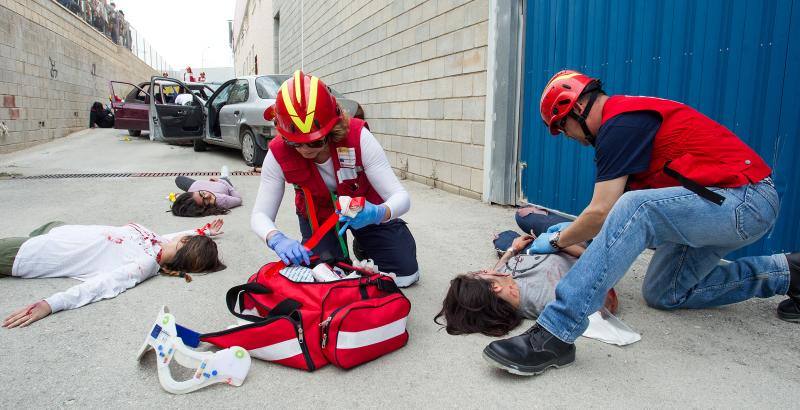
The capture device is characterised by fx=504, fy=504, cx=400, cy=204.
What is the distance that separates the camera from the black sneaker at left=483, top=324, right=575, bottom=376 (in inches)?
84.1

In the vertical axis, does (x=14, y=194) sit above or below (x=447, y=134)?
below

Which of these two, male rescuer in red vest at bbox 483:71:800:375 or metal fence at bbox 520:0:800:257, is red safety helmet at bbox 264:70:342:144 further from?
metal fence at bbox 520:0:800:257

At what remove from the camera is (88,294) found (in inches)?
119

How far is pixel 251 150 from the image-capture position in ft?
30.1

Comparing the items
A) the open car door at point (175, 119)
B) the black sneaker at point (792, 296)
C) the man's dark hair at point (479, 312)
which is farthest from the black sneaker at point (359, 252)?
the open car door at point (175, 119)

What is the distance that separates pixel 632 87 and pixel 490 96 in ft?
6.09

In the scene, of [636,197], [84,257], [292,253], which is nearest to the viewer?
[636,197]

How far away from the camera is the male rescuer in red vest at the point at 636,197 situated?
209cm

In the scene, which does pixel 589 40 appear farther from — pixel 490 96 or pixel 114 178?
pixel 114 178

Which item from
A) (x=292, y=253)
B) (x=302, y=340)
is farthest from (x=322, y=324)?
(x=292, y=253)

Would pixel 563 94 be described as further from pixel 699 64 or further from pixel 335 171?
pixel 699 64

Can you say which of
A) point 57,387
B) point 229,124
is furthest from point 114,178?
point 57,387

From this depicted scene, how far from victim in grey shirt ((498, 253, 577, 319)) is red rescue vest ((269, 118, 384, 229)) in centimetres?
97

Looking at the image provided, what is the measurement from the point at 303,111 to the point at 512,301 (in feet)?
4.88
